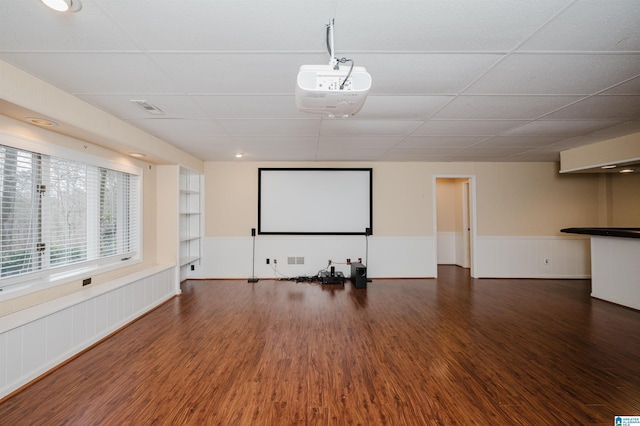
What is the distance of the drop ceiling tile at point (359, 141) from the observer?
12.7ft

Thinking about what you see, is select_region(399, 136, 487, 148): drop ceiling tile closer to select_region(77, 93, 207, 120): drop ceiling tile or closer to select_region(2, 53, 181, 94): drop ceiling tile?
select_region(77, 93, 207, 120): drop ceiling tile

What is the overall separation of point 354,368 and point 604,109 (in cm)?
378

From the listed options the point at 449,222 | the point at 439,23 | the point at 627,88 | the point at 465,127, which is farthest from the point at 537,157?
the point at 439,23

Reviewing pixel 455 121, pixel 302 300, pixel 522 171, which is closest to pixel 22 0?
pixel 455 121

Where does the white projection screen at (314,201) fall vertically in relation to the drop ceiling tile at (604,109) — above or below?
below

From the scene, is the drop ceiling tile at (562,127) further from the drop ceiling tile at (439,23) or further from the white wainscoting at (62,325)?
the white wainscoting at (62,325)

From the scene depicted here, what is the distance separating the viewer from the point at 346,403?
1935 millimetres

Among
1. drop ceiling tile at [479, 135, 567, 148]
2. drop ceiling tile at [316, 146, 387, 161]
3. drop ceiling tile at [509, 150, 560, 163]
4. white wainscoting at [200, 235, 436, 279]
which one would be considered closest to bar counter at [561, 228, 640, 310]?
drop ceiling tile at [509, 150, 560, 163]

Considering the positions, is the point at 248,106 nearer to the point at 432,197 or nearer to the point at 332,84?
the point at 332,84

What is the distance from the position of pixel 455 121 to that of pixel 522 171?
3.87 meters

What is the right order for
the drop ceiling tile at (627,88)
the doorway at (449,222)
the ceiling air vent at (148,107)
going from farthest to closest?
the doorway at (449,222) < the ceiling air vent at (148,107) < the drop ceiling tile at (627,88)

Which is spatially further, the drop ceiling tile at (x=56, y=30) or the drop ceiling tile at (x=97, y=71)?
the drop ceiling tile at (x=97, y=71)

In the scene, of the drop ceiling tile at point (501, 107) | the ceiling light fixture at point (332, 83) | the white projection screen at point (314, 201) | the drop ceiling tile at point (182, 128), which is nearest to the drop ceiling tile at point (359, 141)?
the drop ceiling tile at point (501, 107)

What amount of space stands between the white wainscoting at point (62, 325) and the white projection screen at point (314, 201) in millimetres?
2692
